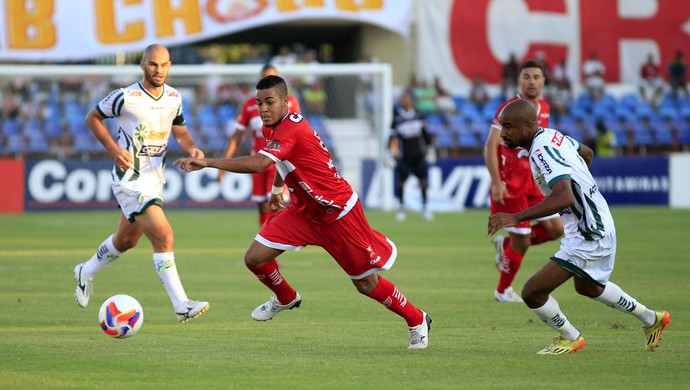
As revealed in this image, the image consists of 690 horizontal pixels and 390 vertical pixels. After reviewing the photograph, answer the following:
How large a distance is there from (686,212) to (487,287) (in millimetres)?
15892

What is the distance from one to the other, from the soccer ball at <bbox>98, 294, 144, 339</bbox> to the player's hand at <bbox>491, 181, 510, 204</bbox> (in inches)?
176

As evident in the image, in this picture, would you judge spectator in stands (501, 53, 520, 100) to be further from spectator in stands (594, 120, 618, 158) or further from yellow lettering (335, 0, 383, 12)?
yellow lettering (335, 0, 383, 12)

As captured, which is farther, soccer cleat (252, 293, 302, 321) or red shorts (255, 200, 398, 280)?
soccer cleat (252, 293, 302, 321)

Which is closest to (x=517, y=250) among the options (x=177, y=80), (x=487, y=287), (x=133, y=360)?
(x=487, y=287)

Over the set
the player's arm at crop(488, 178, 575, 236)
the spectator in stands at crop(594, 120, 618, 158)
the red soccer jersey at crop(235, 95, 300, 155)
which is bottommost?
the spectator in stands at crop(594, 120, 618, 158)

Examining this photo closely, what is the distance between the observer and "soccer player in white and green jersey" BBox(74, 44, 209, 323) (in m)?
10.1

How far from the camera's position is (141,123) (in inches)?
407

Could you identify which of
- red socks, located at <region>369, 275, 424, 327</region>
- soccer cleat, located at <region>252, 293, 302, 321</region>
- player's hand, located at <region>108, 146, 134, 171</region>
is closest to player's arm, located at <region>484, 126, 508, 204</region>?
soccer cleat, located at <region>252, 293, 302, 321</region>

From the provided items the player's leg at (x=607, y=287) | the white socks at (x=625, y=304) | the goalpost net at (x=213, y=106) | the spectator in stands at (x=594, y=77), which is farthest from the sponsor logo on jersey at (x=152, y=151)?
the spectator in stands at (x=594, y=77)

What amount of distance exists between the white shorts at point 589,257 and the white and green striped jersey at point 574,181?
0.17 ft

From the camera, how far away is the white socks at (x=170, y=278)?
9.87m

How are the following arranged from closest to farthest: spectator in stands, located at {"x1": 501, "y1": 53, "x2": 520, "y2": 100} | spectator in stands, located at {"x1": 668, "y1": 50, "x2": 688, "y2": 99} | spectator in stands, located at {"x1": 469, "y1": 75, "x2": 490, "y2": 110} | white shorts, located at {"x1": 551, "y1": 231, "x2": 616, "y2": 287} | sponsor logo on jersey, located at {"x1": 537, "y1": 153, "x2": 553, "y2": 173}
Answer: sponsor logo on jersey, located at {"x1": 537, "y1": 153, "x2": 553, "y2": 173} < white shorts, located at {"x1": 551, "y1": 231, "x2": 616, "y2": 287} < spectator in stands, located at {"x1": 469, "y1": 75, "x2": 490, "y2": 110} < spectator in stands, located at {"x1": 501, "y1": 53, "x2": 520, "y2": 100} < spectator in stands, located at {"x1": 668, "y1": 50, "x2": 688, "y2": 99}

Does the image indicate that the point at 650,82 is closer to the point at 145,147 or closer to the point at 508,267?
the point at 508,267

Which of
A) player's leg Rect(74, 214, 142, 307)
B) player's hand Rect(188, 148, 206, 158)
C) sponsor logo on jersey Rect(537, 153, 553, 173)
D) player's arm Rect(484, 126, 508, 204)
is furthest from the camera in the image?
player's arm Rect(484, 126, 508, 204)
